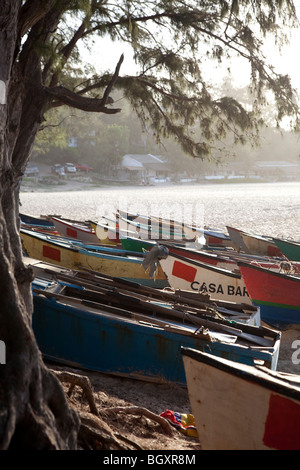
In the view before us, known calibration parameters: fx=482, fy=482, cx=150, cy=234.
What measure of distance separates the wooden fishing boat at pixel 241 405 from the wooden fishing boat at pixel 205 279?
16.5 feet

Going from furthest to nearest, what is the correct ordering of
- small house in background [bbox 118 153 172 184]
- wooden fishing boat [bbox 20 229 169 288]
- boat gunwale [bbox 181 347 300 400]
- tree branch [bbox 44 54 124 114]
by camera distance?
1. small house in background [bbox 118 153 172 184]
2. wooden fishing boat [bbox 20 229 169 288]
3. tree branch [bbox 44 54 124 114]
4. boat gunwale [bbox 181 347 300 400]

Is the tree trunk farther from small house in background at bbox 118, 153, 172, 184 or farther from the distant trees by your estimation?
small house in background at bbox 118, 153, 172, 184

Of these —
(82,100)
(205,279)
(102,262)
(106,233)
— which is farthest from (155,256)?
(106,233)

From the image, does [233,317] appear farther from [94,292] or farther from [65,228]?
[65,228]

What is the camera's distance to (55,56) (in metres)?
6.30

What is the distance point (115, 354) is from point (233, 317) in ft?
6.04

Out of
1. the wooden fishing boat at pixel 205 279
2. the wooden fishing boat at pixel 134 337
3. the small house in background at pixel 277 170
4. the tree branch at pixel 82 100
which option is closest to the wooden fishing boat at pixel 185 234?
the wooden fishing boat at pixel 205 279

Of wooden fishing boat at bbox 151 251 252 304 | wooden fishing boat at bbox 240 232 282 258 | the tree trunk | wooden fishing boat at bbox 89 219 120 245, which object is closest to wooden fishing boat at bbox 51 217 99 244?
wooden fishing boat at bbox 89 219 120 245

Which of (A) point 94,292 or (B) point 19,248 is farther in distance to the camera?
(A) point 94,292

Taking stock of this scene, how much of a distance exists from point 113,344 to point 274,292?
12.2 feet

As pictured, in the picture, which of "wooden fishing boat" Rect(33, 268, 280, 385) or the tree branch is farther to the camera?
the tree branch

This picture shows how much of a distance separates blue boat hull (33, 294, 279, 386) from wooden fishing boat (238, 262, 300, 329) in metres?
2.87

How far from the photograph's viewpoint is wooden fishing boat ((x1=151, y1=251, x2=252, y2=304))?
→ 8.66m

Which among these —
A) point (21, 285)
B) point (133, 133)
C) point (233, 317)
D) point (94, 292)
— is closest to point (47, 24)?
point (94, 292)
